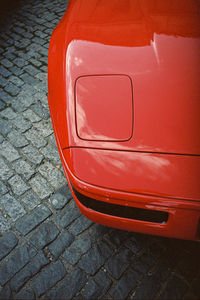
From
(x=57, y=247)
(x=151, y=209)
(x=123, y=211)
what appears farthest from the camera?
(x=57, y=247)

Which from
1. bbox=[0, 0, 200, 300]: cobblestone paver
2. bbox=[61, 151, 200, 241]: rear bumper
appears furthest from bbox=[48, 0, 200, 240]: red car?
bbox=[0, 0, 200, 300]: cobblestone paver

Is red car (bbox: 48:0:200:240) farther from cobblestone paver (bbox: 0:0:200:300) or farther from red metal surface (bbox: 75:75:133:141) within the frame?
cobblestone paver (bbox: 0:0:200:300)

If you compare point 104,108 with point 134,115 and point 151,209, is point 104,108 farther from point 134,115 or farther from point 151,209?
point 151,209

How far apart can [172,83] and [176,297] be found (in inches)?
68.6

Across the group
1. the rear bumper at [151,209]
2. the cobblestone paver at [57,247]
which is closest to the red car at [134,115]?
the rear bumper at [151,209]

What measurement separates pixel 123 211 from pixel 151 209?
0.80 feet

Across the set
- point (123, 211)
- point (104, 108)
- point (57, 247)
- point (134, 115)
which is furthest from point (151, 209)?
point (57, 247)

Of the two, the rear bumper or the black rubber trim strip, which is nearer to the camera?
the rear bumper

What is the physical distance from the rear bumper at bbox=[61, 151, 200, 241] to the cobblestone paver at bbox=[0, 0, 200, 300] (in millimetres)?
529

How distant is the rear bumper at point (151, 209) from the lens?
1651mm

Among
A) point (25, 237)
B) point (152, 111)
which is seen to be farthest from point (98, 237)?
point (152, 111)

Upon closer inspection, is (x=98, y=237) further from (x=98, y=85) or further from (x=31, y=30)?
(x=31, y=30)

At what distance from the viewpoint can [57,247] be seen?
2410 mm

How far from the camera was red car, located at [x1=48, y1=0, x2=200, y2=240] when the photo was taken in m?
1.71
